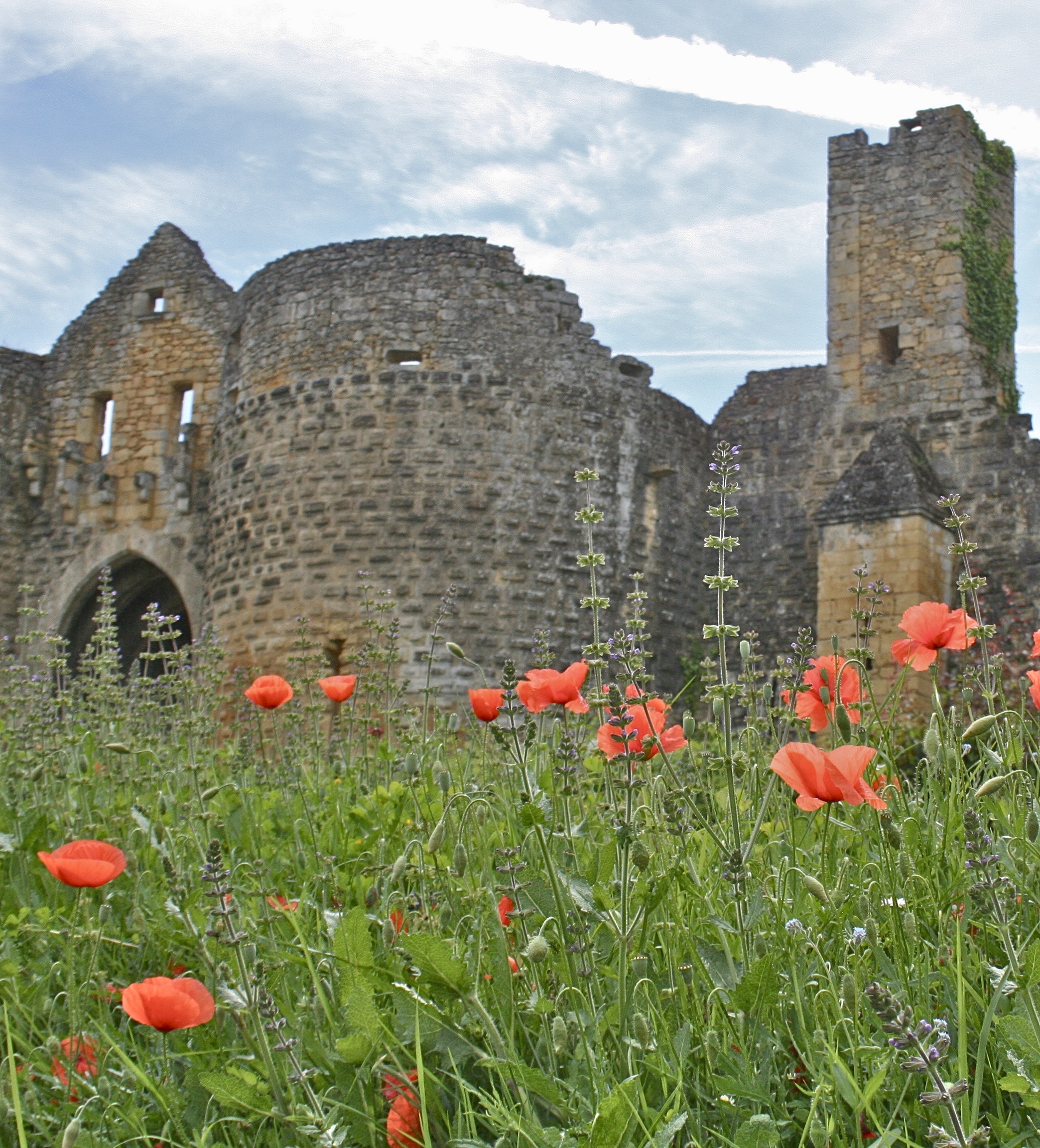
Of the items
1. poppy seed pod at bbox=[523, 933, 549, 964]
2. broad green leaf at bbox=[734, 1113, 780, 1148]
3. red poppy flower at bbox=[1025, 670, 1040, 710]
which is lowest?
broad green leaf at bbox=[734, 1113, 780, 1148]

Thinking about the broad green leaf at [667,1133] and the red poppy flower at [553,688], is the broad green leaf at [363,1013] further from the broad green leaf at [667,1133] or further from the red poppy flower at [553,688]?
the red poppy flower at [553,688]

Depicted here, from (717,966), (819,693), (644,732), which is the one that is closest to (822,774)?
(717,966)

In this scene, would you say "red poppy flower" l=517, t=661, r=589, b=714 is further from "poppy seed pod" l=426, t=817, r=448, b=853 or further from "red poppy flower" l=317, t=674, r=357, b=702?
"red poppy flower" l=317, t=674, r=357, b=702

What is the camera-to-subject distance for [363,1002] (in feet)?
6.68

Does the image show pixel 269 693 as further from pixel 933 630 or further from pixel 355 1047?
pixel 933 630

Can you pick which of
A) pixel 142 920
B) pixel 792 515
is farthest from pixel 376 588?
pixel 142 920

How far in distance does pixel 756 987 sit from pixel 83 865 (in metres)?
1.20

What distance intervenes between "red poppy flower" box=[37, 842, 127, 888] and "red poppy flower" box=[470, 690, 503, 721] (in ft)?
2.66

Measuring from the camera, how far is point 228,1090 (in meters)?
2.00

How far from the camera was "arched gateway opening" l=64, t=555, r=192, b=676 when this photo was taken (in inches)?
556

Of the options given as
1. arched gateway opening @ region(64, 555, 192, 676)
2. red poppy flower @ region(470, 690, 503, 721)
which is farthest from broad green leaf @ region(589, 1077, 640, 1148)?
arched gateway opening @ region(64, 555, 192, 676)

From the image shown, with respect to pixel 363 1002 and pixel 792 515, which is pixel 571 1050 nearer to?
pixel 363 1002

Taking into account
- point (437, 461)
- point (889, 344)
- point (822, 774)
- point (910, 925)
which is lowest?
point (910, 925)

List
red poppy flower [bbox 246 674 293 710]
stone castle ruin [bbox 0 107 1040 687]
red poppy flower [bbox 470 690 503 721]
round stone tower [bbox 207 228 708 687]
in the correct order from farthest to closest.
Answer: round stone tower [bbox 207 228 708 687]
stone castle ruin [bbox 0 107 1040 687]
red poppy flower [bbox 246 674 293 710]
red poppy flower [bbox 470 690 503 721]
